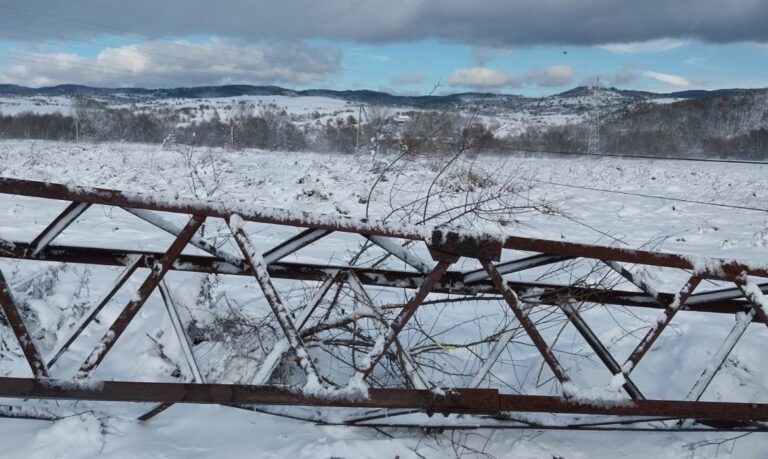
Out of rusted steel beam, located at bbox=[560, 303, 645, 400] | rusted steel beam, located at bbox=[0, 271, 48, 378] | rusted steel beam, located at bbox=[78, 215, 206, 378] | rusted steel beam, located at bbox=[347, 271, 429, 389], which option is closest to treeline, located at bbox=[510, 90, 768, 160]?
rusted steel beam, located at bbox=[560, 303, 645, 400]

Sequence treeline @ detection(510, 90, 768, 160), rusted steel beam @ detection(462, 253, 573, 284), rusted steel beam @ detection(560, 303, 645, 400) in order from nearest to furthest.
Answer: rusted steel beam @ detection(462, 253, 573, 284) < rusted steel beam @ detection(560, 303, 645, 400) < treeline @ detection(510, 90, 768, 160)

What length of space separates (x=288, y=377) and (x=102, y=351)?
3.96 ft

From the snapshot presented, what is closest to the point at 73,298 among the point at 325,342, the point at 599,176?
the point at 325,342

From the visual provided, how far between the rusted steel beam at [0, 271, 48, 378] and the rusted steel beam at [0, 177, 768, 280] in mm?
461

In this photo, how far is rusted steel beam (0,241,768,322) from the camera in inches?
121

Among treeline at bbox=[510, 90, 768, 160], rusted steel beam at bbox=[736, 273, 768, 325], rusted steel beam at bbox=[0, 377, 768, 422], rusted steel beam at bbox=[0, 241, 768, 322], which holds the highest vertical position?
treeline at bbox=[510, 90, 768, 160]

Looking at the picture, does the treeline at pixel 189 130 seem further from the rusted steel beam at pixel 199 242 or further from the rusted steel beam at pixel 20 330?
the rusted steel beam at pixel 20 330

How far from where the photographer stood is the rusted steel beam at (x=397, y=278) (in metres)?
3.07

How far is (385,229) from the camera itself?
256 centimetres

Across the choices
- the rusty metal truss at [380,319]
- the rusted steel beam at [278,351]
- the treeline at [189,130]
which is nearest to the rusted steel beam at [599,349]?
the rusty metal truss at [380,319]

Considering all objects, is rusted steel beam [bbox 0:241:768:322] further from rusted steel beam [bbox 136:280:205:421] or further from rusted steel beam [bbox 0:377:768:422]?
rusted steel beam [bbox 0:377:768:422]

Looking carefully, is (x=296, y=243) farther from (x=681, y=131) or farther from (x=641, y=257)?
(x=681, y=131)

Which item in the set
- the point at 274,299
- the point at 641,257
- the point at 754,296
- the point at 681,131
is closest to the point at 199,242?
the point at 274,299

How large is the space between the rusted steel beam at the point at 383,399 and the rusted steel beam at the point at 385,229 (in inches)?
26.6
